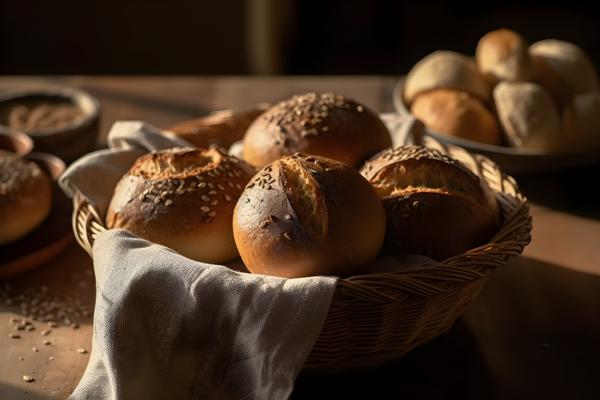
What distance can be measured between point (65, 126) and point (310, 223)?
0.81 m

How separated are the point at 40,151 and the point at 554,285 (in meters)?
0.97

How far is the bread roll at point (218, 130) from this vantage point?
140 centimetres

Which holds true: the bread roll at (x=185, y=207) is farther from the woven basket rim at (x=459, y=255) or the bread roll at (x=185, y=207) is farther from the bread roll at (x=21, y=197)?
the bread roll at (x=21, y=197)

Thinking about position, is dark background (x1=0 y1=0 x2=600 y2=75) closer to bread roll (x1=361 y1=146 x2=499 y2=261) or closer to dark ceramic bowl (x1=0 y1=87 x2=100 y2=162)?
dark ceramic bowl (x1=0 y1=87 x2=100 y2=162)

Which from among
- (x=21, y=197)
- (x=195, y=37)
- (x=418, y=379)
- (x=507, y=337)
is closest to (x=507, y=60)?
(x=507, y=337)

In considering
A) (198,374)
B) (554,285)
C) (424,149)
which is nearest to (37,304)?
(198,374)

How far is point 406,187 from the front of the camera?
3.43ft

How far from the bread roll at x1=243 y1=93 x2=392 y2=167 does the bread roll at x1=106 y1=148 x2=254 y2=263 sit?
0.09 m

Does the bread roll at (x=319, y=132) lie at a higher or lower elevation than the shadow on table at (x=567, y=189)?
higher

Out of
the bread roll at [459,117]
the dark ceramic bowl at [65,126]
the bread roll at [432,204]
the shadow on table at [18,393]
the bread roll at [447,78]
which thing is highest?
the bread roll at [432,204]

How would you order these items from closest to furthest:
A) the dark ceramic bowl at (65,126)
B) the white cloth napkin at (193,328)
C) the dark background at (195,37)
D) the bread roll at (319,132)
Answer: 1. the white cloth napkin at (193,328)
2. the bread roll at (319,132)
3. the dark ceramic bowl at (65,126)
4. the dark background at (195,37)

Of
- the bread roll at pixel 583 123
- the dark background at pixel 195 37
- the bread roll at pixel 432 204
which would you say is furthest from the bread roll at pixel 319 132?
the dark background at pixel 195 37

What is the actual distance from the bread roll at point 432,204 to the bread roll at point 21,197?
21.9 inches

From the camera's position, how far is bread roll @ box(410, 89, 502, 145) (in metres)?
1.47
